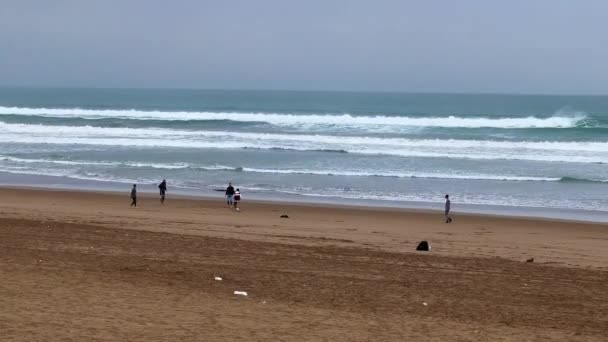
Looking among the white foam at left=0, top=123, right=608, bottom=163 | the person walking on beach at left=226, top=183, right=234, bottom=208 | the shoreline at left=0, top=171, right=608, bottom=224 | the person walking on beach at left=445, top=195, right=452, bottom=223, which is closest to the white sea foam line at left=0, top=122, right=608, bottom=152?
the white foam at left=0, top=123, right=608, bottom=163

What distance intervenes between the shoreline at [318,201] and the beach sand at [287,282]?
3788 millimetres

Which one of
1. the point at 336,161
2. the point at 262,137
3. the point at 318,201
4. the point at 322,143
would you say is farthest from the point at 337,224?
the point at 262,137

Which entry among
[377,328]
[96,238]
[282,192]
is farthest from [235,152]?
[377,328]

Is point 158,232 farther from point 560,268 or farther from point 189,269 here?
point 560,268

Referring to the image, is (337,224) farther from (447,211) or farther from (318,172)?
(318,172)

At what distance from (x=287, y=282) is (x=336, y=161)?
87.3ft

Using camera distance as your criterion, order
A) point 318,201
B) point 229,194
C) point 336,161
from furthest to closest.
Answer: point 336,161, point 318,201, point 229,194

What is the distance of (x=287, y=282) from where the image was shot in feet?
39.7

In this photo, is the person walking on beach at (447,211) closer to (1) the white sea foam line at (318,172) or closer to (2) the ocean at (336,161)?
(2) the ocean at (336,161)

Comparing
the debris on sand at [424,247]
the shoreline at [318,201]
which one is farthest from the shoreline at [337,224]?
the shoreline at [318,201]

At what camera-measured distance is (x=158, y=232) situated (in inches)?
671

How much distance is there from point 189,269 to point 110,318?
348 cm

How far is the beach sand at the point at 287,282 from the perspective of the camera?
9.37m

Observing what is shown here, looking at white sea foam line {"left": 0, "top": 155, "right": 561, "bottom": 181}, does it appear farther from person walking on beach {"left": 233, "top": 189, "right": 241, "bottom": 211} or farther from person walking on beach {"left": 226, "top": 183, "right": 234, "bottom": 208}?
person walking on beach {"left": 233, "top": 189, "right": 241, "bottom": 211}
